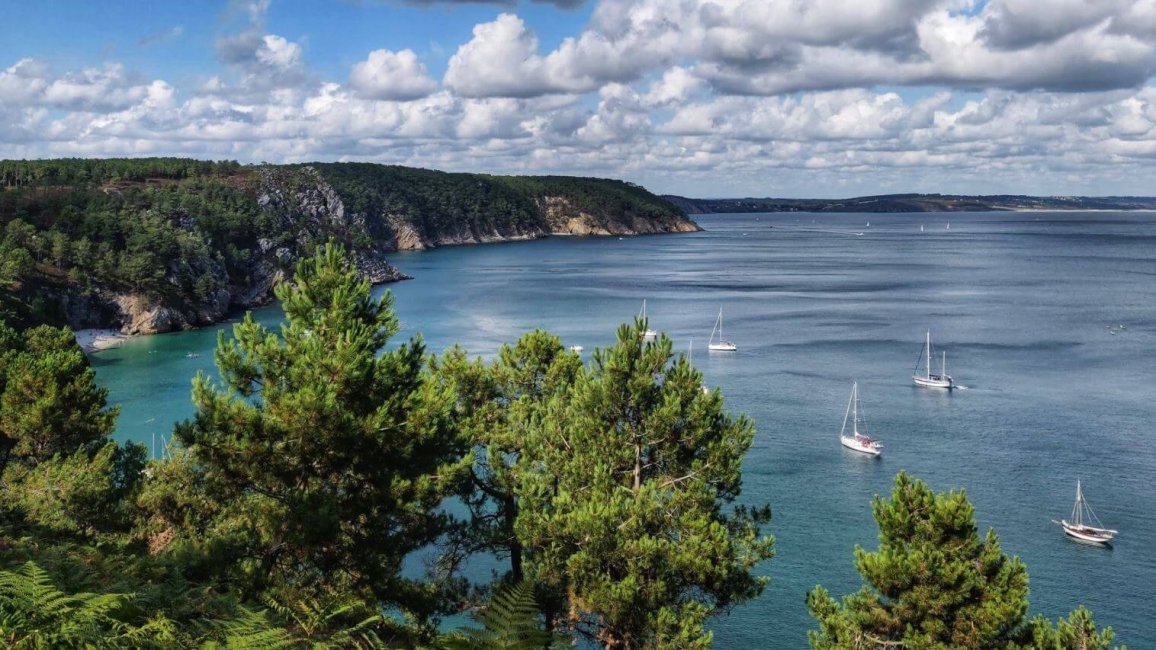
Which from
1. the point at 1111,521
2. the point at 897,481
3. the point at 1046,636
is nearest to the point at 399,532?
the point at 897,481

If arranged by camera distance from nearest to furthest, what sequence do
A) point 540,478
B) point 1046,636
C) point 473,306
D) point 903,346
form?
point 1046,636
point 540,478
point 903,346
point 473,306

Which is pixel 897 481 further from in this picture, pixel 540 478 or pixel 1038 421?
pixel 1038 421

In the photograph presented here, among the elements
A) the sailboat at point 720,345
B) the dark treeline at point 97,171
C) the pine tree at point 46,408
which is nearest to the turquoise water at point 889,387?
the sailboat at point 720,345

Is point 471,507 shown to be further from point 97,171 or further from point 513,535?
point 97,171

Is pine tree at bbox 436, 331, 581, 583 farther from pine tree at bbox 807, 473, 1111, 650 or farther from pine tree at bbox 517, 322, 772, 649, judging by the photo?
pine tree at bbox 807, 473, 1111, 650

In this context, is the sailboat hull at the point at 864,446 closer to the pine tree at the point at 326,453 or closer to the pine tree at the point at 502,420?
the pine tree at the point at 502,420
